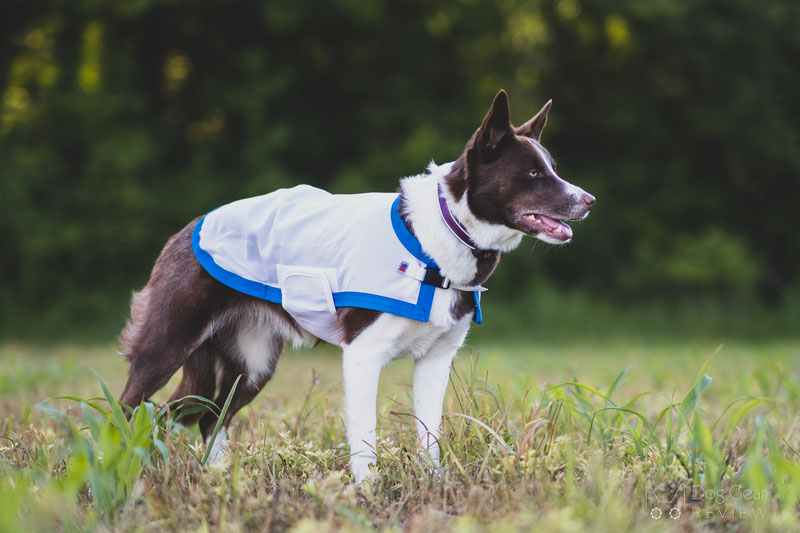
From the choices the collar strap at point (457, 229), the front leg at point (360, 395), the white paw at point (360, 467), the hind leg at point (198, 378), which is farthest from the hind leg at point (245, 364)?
the collar strap at point (457, 229)

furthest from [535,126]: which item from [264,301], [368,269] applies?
[264,301]

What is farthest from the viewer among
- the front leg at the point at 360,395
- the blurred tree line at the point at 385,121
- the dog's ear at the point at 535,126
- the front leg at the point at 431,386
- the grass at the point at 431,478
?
the blurred tree line at the point at 385,121

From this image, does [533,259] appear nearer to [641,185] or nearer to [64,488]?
[641,185]

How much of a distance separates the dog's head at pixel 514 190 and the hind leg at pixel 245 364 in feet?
4.23

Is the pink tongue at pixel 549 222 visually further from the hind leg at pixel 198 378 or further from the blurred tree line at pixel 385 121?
the blurred tree line at pixel 385 121

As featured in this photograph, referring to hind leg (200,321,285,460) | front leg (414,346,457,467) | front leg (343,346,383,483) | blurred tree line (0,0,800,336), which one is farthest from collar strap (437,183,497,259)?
blurred tree line (0,0,800,336)

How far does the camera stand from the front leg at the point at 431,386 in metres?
3.31

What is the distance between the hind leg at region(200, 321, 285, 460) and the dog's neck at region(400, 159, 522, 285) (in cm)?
102

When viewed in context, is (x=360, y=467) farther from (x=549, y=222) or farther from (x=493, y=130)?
(x=493, y=130)

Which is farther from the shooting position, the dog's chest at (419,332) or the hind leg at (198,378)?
the hind leg at (198,378)

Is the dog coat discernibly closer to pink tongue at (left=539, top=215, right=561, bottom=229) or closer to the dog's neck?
the dog's neck

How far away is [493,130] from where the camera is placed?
10.7 ft

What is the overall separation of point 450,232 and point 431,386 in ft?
2.28

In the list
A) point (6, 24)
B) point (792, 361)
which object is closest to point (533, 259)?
point (792, 361)
